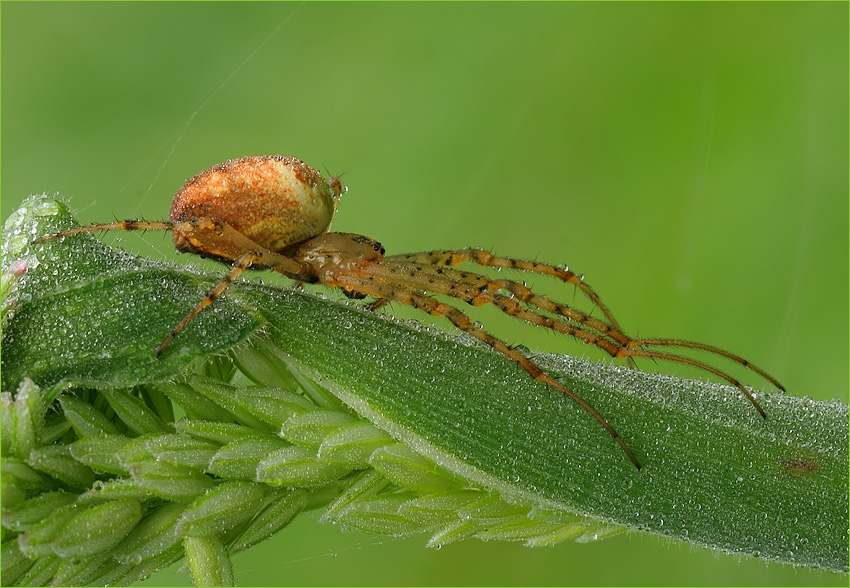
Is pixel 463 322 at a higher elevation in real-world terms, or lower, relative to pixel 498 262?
lower

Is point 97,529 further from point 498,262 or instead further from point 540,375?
point 498,262

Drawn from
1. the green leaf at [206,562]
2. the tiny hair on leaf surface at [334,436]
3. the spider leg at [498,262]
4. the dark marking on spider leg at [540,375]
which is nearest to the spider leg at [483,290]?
the spider leg at [498,262]

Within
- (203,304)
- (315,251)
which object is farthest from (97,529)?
(315,251)

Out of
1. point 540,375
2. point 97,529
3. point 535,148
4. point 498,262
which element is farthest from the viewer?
point 535,148

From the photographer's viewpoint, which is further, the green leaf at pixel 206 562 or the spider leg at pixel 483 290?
the spider leg at pixel 483 290

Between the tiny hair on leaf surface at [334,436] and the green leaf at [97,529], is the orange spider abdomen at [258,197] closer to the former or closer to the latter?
the tiny hair on leaf surface at [334,436]

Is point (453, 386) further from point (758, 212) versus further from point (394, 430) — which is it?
point (758, 212)

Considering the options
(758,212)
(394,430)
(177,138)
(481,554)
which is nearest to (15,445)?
(394,430)
